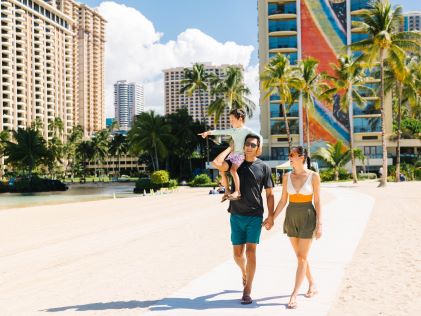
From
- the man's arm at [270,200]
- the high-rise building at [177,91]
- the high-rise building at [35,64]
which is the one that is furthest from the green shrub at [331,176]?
the high-rise building at [35,64]

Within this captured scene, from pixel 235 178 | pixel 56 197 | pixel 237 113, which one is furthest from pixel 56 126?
pixel 235 178

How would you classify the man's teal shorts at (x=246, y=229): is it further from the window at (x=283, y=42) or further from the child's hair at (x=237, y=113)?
A: the window at (x=283, y=42)

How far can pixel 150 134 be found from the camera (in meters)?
65.4

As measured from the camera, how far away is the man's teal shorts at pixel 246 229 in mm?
5527

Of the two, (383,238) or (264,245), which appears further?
(383,238)

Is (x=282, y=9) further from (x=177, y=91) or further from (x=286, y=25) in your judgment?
(x=177, y=91)

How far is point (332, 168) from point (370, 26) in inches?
861

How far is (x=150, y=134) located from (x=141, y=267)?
5770 cm

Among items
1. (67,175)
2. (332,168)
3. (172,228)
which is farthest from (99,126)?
(172,228)

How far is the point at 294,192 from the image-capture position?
550 cm

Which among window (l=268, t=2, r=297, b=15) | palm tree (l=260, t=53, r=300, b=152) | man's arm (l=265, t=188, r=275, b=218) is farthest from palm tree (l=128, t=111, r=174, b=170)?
man's arm (l=265, t=188, r=275, b=218)

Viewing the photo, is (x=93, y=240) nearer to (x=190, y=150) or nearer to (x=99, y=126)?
(x=190, y=150)

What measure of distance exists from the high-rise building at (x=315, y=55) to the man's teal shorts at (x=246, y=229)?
6621 centimetres

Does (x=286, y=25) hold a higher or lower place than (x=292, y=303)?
higher
